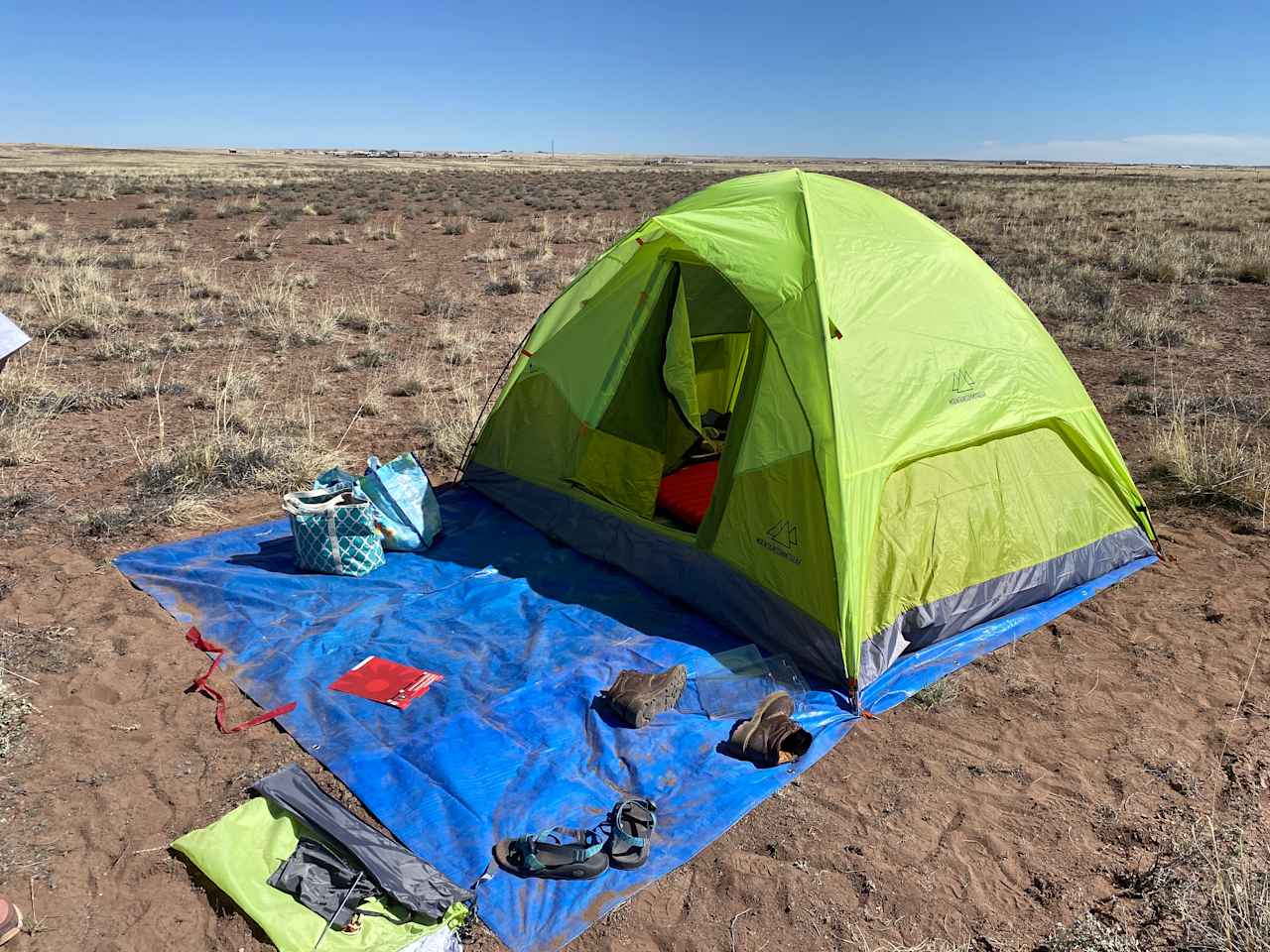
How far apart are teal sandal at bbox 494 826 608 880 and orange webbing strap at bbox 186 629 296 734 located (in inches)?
60.6

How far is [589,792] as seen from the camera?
12.6 feet

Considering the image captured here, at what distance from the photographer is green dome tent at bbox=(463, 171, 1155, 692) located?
15.4ft

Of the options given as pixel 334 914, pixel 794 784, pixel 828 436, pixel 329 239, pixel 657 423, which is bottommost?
pixel 794 784

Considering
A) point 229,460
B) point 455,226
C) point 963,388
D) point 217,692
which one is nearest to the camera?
point 217,692

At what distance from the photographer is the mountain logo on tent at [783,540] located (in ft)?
15.5

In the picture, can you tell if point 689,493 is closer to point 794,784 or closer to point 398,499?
point 398,499

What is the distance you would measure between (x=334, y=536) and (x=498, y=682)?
1.75m

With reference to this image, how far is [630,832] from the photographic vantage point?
3545 mm

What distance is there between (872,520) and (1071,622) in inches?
67.0

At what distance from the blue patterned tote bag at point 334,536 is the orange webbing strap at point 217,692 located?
0.88 m

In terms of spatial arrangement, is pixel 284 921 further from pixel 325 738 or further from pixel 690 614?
pixel 690 614

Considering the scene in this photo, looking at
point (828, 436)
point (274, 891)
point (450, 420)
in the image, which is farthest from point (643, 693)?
point (450, 420)

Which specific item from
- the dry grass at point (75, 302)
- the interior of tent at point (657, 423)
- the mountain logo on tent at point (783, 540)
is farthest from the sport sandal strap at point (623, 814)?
the dry grass at point (75, 302)

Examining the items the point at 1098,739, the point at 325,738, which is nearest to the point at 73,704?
the point at 325,738
